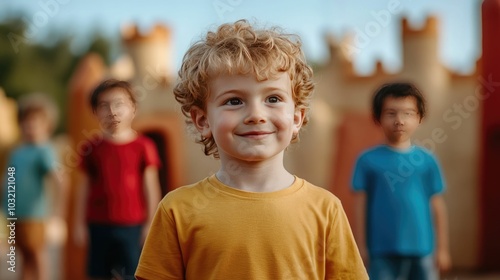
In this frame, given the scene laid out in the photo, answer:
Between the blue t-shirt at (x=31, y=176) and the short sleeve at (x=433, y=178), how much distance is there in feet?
8.78

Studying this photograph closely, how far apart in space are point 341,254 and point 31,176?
4.21 meters

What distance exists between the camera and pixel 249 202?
2.10 m

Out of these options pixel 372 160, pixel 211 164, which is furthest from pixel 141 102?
pixel 372 160

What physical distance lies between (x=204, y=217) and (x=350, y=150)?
16.7ft

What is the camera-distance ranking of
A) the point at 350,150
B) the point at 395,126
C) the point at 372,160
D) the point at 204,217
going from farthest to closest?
the point at 350,150 → the point at 372,160 → the point at 395,126 → the point at 204,217

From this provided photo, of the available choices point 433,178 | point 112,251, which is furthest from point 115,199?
point 433,178

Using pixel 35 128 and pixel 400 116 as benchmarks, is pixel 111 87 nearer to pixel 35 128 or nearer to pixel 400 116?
pixel 400 116

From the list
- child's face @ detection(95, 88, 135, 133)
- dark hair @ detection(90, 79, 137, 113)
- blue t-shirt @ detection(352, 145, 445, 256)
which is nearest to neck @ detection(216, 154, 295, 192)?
child's face @ detection(95, 88, 135, 133)

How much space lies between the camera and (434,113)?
23.8 ft

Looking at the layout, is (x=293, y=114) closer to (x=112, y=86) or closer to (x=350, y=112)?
(x=112, y=86)

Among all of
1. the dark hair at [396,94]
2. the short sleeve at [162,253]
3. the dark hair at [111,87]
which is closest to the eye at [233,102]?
the short sleeve at [162,253]

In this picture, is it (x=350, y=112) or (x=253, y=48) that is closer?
(x=253, y=48)

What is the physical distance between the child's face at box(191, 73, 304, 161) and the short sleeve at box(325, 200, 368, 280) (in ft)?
0.76

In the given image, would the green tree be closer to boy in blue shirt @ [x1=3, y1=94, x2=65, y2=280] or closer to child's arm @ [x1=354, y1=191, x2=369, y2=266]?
boy in blue shirt @ [x1=3, y1=94, x2=65, y2=280]
